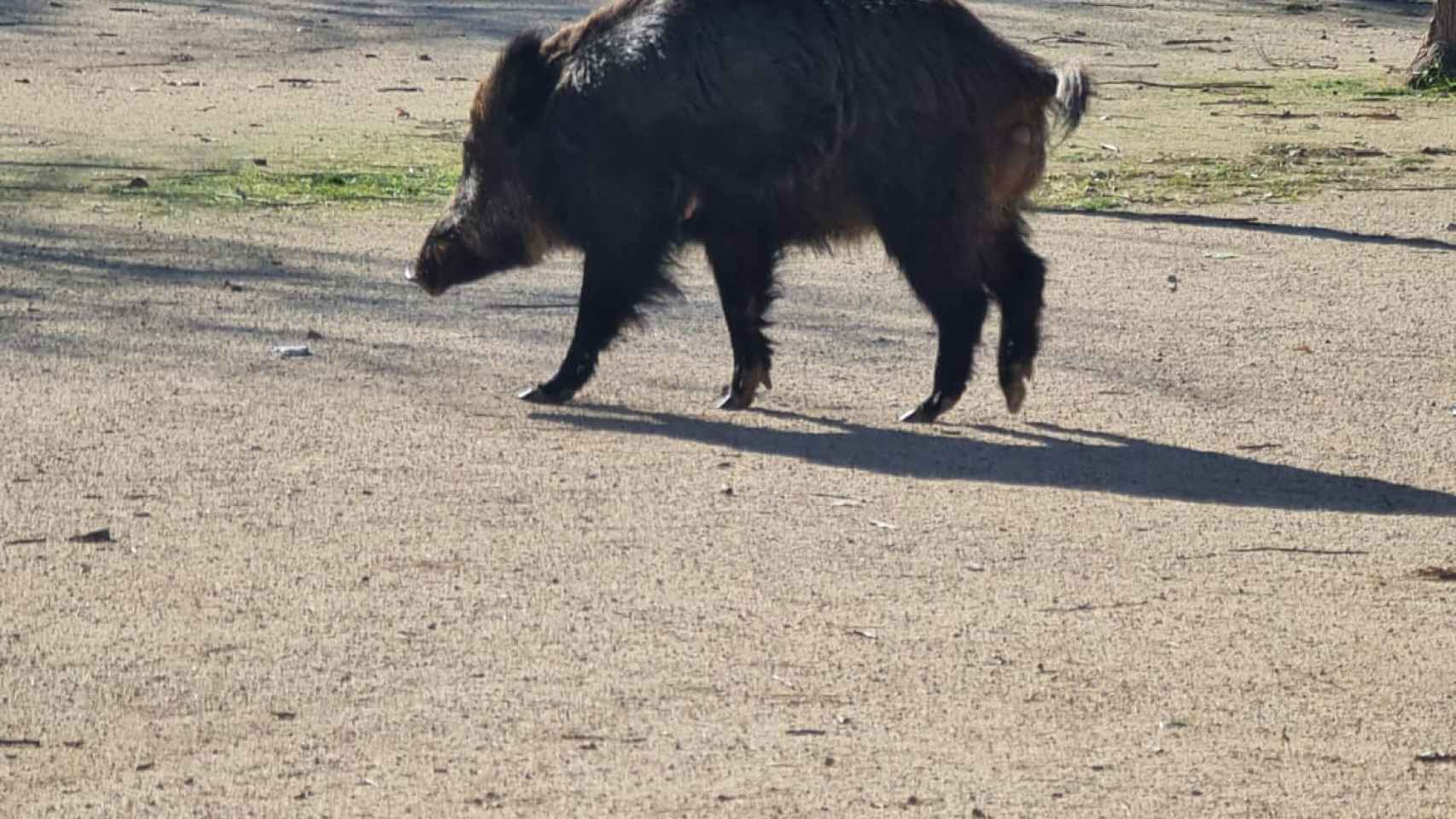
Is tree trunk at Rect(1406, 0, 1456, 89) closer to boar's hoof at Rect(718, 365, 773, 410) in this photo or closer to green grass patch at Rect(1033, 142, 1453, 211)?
green grass patch at Rect(1033, 142, 1453, 211)

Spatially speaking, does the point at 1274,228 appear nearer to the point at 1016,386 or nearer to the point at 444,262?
the point at 1016,386

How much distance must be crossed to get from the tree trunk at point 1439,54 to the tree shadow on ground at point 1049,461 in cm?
1158

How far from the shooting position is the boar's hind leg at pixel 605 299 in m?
8.11

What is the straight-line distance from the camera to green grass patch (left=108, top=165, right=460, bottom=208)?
1215 cm

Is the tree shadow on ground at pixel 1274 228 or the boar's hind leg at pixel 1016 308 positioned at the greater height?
the boar's hind leg at pixel 1016 308

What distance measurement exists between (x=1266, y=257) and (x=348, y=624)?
21.8ft

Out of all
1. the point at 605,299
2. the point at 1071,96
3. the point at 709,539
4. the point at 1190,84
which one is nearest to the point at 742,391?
the point at 605,299

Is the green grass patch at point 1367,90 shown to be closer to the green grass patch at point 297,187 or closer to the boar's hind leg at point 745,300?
the green grass patch at point 297,187

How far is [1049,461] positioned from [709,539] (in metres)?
1.52

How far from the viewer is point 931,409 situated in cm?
800

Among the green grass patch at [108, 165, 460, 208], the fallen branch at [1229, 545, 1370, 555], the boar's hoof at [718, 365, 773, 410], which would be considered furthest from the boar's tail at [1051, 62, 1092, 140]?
the green grass patch at [108, 165, 460, 208]

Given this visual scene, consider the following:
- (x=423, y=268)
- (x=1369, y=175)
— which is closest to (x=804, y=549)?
(x=423, y=268)

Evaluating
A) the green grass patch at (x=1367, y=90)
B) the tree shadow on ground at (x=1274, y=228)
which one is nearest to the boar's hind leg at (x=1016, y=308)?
the tree shadow on ground at (x=1274, y=228)

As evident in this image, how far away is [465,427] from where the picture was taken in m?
7.65
